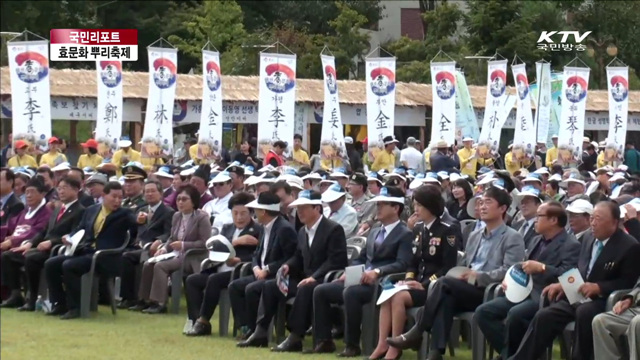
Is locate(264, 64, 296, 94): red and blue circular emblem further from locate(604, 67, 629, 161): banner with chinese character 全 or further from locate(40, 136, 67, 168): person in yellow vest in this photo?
locate(604, 67, 629, 161): banner with chinese character 全

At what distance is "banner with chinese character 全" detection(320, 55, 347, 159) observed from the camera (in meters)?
21.6

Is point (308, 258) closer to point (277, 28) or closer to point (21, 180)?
point (21, 180)

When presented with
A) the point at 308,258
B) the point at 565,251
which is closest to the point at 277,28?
the point at 308,258

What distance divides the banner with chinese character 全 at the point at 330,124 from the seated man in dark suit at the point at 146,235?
7108mm

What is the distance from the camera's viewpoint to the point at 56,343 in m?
11.5

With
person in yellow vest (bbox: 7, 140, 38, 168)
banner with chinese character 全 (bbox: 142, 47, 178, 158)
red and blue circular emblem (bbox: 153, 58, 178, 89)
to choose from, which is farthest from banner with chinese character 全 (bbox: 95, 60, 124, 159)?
person in yellow vest (bbox: 7, 140, 38, 168)

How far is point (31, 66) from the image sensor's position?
18.6 m

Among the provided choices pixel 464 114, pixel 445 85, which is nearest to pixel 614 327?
pixel 445 85

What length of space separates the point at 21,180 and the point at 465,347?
656cm

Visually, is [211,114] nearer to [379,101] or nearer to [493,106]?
[379,101]

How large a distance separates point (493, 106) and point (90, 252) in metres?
10.6

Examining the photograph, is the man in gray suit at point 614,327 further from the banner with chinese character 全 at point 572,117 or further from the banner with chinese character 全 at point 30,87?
the banner with chinese character 全 at point 572,117

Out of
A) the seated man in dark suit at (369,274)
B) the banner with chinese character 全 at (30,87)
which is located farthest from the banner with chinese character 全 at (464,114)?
the seated man in dark suit at (369,274)

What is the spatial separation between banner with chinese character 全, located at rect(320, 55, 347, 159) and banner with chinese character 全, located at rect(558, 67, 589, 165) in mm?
3606
